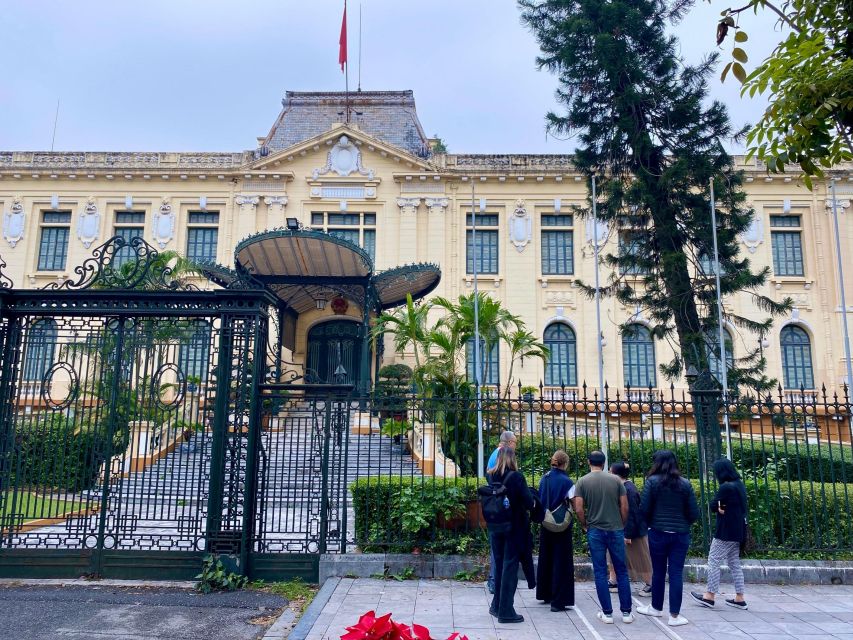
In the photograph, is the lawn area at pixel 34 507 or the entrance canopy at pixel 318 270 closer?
the lawn area at pixel 34 507

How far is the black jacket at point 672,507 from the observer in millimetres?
6000

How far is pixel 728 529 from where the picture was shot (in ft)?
21.3

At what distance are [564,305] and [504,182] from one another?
5140 mm

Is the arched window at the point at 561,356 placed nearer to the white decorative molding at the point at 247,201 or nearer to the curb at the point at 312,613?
the white decorative molding at the point at 247,201

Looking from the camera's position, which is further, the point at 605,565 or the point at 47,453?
the point at 47,453

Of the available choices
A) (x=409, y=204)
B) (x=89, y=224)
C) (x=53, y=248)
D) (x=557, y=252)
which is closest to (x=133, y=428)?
(x=409, y=204)

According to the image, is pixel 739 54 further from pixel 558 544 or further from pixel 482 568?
pixel 482 568

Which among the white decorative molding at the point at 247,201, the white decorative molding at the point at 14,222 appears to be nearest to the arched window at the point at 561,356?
the white decorative molding at the point at 247,201

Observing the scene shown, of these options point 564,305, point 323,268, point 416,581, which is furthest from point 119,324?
point 564,305

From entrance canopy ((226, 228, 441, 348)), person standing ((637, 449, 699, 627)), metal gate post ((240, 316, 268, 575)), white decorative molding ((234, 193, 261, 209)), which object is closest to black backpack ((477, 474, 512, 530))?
person standing ((637, 449, 699, 627))

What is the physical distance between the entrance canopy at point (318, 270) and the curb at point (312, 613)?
925 centimetres

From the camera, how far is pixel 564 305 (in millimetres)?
23844

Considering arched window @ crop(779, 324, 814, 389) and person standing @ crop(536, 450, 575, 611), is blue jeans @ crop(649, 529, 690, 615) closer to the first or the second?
person standing @ crop(536, 450, 575, 611)

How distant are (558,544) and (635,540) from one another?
117cm
